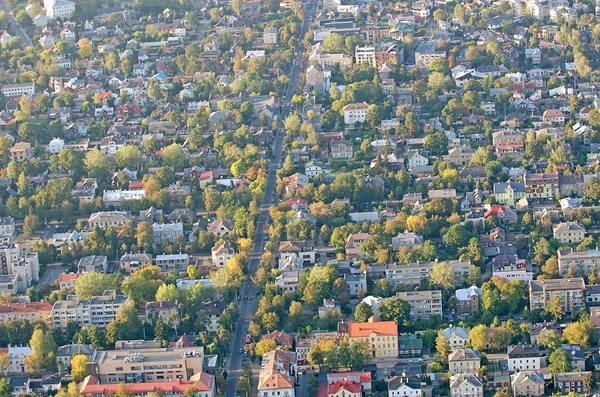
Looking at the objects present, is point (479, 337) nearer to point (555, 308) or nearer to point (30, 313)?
point (555, 308)

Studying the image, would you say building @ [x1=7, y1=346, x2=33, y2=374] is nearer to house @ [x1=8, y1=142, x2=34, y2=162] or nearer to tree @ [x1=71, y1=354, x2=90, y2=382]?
tree @ [x1=71, y1=354, x2=90, y2=382]

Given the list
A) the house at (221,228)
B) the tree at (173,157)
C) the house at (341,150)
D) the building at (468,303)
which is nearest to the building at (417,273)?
the building at (468,303)

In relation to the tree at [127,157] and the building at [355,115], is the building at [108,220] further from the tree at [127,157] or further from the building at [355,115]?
the building at [355,115]

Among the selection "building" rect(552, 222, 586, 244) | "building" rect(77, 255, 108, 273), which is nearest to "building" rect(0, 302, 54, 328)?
"building" rect(77, 255, 108, 273)

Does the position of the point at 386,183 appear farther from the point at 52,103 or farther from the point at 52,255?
the point at 52,103

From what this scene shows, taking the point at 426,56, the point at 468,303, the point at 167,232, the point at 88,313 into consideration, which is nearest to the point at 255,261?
the point at 167,232

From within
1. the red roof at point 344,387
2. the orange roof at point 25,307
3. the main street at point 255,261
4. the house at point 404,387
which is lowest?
the main street at point 255,261
